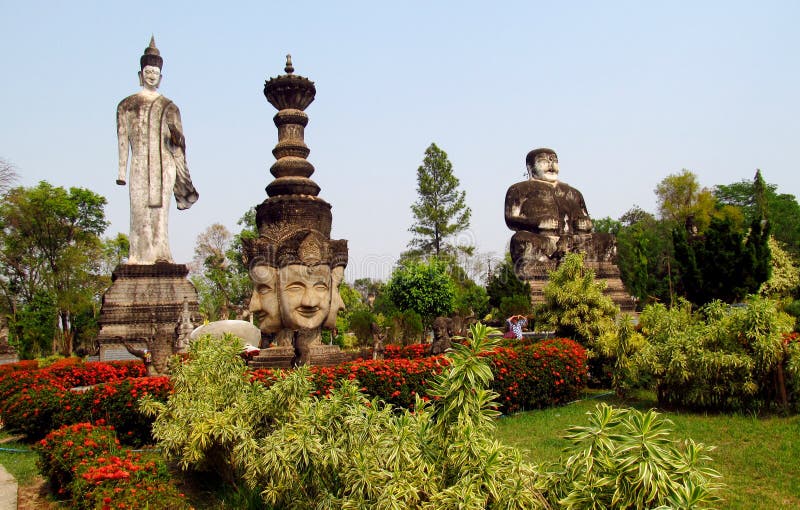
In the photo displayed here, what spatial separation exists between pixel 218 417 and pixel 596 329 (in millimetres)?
7700

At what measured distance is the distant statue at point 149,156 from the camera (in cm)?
1714

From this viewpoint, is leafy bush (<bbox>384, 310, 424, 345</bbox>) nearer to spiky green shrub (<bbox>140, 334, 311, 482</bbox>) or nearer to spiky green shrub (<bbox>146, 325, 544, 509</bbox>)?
spiky green shrub (<bbox>140, 334, 311, 482</bbox>)

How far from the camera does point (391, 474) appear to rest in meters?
3.10

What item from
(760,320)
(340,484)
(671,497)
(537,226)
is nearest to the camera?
(671,497)

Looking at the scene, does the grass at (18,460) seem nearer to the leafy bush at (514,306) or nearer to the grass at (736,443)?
the grass at (736,443)

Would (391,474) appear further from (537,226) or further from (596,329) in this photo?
(537,226)

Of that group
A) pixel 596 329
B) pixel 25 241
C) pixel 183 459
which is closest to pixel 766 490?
pixel 183 459

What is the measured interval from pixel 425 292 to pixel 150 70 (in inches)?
583

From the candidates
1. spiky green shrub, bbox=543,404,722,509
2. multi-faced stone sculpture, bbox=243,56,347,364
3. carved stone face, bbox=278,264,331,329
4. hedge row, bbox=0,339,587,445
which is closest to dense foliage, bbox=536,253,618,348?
hedge row, bbox=0,339,587,445

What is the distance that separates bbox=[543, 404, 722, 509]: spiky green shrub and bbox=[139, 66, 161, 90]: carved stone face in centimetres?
1749

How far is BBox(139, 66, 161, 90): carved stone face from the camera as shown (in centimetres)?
1748

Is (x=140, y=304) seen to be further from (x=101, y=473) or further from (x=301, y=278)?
(x=101, y=473)

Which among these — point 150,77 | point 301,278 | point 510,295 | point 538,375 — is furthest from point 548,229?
point 538,375

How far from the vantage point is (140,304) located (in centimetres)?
1638
